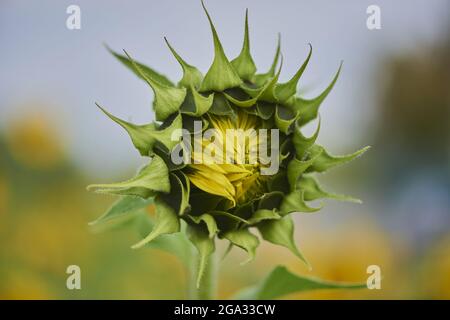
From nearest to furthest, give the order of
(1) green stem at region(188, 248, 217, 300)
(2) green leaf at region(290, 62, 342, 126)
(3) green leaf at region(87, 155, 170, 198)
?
(3) green leaf at region(87, 155, 170, 198), (2) green leaf at region(290, 62, 342, 126), (1) green stem at region(188, 248, 217, 300)

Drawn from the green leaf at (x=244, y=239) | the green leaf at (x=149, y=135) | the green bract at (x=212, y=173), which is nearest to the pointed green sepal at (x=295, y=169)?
the green bract at (x=212, y=173)

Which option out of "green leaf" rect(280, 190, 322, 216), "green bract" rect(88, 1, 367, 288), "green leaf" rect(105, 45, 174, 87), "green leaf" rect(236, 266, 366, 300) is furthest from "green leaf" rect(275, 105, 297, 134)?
"green leaf" rect(236, 266, 366, 300)

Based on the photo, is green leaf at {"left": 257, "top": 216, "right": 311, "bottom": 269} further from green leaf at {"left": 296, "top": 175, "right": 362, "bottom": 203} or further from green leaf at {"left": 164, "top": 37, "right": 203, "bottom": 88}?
green leaf at {"left": 164, "top": 37, "right": 203, "bottom": 88}

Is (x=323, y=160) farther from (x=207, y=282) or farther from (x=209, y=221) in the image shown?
(x=207, y=282)

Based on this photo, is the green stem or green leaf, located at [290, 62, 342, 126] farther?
the green stem

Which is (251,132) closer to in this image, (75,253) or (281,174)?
(281,174)

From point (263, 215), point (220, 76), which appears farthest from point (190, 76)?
point (263, 215)

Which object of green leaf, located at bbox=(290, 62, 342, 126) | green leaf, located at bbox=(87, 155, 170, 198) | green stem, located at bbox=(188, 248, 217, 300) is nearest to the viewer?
green leaf, located at bbox=(87, 155, 170, 198)
